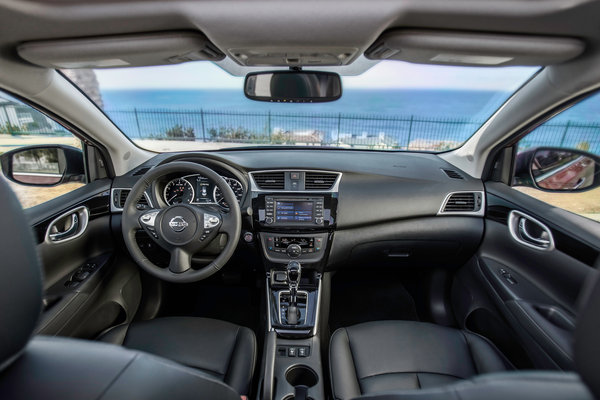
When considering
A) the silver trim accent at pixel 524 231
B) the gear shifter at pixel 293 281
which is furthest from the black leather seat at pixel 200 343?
the silver trim accent at pixel 524 231

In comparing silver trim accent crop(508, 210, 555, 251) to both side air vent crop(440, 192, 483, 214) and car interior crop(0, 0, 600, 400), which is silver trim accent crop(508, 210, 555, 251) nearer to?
car interior crop(0, 0, 600, 400)

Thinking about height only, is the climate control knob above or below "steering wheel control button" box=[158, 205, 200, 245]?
below

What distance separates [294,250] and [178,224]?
2.75ft

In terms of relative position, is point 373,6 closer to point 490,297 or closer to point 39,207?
point 490,297

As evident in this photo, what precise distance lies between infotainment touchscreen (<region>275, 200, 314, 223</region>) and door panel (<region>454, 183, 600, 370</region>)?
51.5 inches

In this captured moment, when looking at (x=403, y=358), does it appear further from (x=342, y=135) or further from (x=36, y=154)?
(x=36, y=154)

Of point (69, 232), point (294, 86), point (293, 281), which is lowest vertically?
point (293, 281)

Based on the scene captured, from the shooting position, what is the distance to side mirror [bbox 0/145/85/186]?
80.6 inches

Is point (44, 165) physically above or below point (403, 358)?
above

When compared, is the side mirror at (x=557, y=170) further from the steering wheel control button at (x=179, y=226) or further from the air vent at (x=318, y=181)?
the steering wheel control button at (x=179, y=226)

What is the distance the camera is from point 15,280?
67cm

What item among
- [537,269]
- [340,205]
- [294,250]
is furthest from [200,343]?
[537,269]

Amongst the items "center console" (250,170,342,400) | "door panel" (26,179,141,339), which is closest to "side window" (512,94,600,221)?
"center console" (250,170,342,400)

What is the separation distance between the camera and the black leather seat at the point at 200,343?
172 cm
